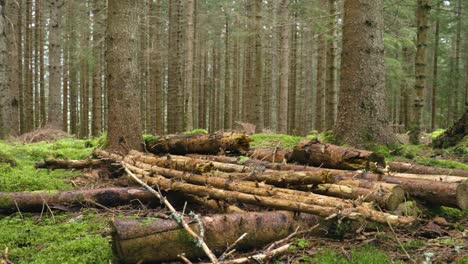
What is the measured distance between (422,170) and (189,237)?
138 inches

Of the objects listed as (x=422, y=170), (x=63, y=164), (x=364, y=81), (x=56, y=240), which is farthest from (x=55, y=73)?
(x=422, y=170)

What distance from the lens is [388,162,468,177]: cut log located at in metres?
4.69

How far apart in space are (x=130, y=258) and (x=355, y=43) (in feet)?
19.2

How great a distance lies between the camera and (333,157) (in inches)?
202

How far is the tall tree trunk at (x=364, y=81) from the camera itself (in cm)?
694

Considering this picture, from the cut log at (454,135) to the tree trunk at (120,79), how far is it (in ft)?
20.4

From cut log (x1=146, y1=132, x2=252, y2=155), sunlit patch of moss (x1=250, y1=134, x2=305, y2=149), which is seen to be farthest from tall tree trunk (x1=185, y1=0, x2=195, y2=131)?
cut log (x1=146, y1=132, x2=252, y2=155)

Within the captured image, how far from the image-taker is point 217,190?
13.1 feet

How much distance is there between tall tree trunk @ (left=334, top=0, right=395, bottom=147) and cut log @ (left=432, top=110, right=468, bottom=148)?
164 cm

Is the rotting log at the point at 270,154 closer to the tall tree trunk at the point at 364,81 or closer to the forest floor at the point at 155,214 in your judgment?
the tall tree trunk at the point at 364,81

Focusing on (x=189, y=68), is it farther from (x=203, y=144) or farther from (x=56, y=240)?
(x=56, y=240)

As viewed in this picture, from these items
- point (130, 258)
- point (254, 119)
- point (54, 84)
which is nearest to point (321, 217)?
point (130, 258)

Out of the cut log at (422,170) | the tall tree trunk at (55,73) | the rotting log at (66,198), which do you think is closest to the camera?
the rotting log at (66,198)

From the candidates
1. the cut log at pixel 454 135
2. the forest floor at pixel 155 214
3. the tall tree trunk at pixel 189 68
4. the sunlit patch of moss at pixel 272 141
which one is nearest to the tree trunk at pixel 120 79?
the forest floor at pixel 155 214
